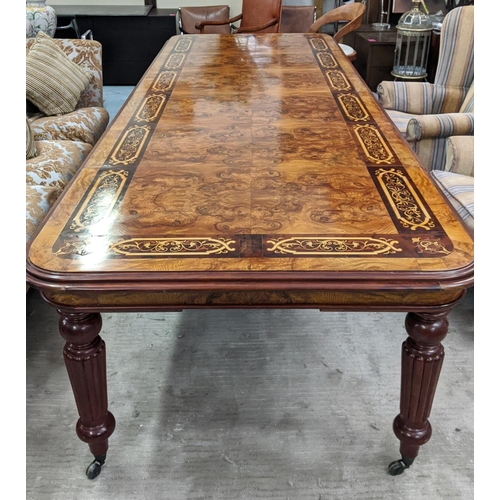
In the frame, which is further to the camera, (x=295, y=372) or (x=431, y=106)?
(x=431, y=106)

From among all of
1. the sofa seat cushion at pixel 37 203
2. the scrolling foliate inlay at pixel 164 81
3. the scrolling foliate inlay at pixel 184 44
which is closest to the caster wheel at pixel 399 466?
the sofa seat cushion at pixel 37 203

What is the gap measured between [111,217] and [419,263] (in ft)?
2.35

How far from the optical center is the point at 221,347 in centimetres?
191

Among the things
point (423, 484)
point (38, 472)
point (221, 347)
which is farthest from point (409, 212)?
point (38, 472)

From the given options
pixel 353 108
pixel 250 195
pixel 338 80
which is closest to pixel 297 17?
pixel 338 80

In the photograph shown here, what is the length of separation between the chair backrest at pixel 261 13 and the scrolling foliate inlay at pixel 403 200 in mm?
3068

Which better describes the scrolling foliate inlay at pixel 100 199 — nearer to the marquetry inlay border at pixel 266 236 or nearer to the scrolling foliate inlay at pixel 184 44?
the marquetry inlay border at pixel 266 236

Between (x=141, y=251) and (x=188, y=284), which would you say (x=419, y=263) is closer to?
(x=188, y=284)

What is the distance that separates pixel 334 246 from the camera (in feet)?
3.83

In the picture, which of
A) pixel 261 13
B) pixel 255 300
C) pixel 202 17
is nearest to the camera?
pixel 255 300

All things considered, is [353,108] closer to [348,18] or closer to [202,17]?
[348,18]

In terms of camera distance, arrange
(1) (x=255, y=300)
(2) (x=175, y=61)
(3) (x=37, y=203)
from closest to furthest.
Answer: (1) (x=255, y=300)
(3) (x=37, y=203)
(2) (x=175, y=61)

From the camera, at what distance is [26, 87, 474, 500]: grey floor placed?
142 cm

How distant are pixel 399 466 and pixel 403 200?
0.70 meters
